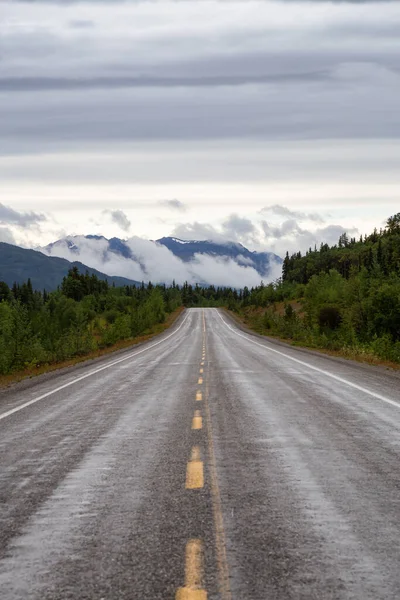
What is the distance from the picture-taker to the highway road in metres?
4.32

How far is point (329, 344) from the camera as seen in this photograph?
3856cm

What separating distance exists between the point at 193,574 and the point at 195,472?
296 centimetres

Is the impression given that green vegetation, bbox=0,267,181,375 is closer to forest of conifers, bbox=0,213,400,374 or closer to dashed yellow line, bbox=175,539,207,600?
forest of conifers, bbox=0,213,400,374

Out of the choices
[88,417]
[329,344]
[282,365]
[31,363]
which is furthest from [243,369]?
[329,344]

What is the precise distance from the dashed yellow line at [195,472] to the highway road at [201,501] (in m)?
0.02

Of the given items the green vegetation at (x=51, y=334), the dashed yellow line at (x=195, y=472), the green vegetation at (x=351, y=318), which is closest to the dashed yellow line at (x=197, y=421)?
the dashed yellow line at (x=195, y=472)

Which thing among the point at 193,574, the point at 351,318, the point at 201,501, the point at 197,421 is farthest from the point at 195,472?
the point at 351,318

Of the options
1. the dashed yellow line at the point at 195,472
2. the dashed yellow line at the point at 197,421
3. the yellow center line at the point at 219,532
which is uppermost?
the yellow center line at the point at 219,532

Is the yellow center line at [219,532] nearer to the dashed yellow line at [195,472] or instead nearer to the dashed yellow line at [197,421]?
the dashed yellow line at [195,472]

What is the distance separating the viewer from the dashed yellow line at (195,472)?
6771 millimetres

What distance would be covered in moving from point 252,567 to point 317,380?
14.4 m

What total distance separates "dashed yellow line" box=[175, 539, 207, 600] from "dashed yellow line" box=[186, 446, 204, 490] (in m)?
1.71

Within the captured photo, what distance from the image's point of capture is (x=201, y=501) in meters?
6.16

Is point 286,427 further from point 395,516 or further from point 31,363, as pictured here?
point 31,363
